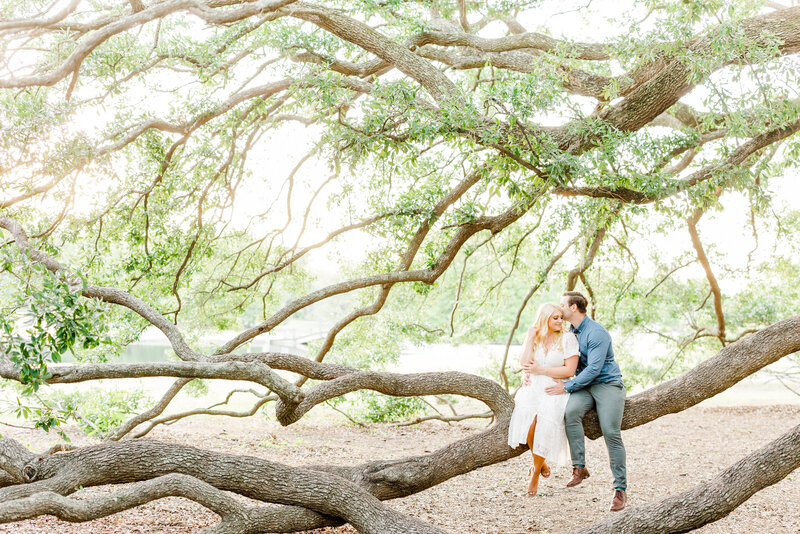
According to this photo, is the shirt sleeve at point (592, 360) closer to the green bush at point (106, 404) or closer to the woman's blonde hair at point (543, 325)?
the woman's blonde hair at point (543, 325)

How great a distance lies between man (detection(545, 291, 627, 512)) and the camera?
174 inches

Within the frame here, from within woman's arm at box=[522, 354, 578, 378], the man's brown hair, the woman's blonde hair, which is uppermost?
the man's brown hair

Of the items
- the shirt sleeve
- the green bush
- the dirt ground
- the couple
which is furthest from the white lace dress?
the green bush

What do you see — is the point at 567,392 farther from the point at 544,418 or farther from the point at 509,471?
the point at 509,471

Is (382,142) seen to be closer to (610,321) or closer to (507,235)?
(507,235)

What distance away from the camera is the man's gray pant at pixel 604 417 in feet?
14.4

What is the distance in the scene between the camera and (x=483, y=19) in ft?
28.4

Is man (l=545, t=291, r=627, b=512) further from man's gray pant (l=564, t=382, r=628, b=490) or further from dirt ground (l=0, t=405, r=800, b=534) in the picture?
dirt ground (l=0, t=405, r=800, b=534)

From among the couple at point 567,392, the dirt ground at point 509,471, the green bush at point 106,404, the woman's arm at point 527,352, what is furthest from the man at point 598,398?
the green bush at point 106,404

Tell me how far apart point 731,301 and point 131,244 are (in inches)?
371

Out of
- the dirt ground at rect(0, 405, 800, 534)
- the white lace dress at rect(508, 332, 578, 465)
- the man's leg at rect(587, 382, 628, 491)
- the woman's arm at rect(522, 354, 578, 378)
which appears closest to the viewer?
the man's leg at rect(587, 382, 628, 491)

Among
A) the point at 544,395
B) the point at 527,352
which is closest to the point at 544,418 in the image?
the point at 544,395

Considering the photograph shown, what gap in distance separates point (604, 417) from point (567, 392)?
291 mm

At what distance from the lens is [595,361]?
176 inches
